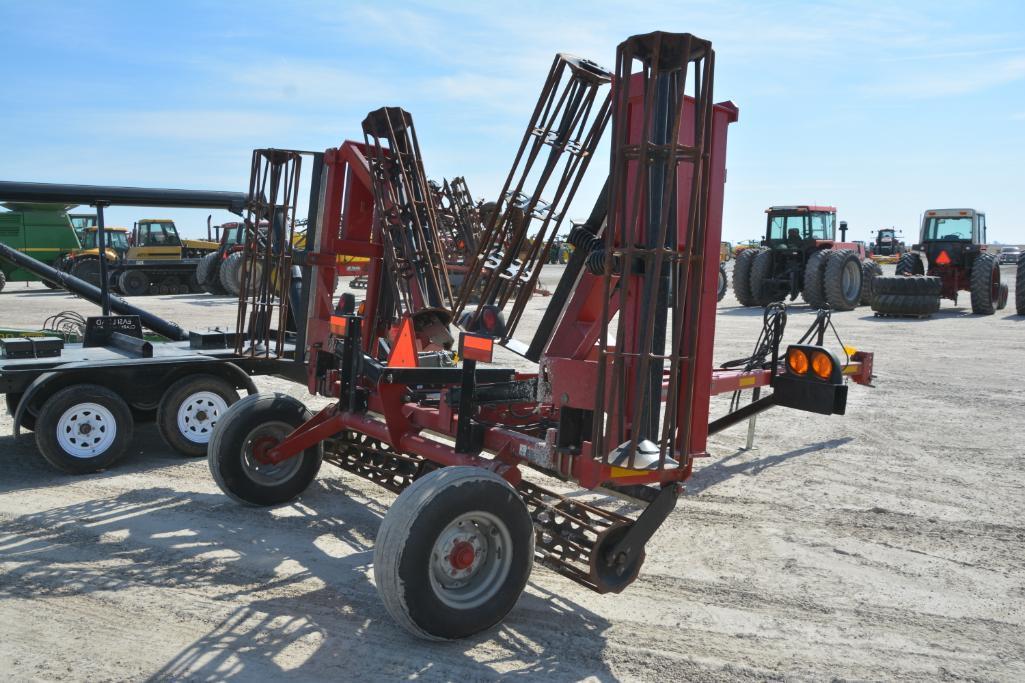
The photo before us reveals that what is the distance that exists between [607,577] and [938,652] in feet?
4.74

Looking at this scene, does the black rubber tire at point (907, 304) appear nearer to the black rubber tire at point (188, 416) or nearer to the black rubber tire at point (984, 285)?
the black rubber tire at point (984, 285)

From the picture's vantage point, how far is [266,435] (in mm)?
5523

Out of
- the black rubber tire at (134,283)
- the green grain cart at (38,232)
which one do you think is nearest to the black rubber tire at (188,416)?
the black rubber tire at (134,283)

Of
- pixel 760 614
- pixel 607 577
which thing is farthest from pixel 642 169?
pixel 760 614

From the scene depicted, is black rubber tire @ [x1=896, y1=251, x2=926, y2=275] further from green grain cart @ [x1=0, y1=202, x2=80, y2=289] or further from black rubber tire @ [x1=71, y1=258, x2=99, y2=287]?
green grain cart @ [x1=0, y1=202, x2=80, y2=289]

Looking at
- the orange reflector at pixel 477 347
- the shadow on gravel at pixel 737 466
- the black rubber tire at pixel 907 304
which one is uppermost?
the black rubber tire at pixel 907 304

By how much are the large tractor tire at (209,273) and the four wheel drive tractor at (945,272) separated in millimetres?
17378

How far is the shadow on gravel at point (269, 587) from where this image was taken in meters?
3.48

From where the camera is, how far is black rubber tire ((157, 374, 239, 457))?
6766 mm

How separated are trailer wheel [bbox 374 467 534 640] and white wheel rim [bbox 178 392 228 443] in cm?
381

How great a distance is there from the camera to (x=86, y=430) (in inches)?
252

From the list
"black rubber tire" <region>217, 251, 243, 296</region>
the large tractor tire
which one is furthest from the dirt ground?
the large tractor tire

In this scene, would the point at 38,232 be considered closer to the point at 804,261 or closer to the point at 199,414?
the point at 804,261

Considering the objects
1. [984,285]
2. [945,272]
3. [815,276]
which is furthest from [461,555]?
[945,272]
